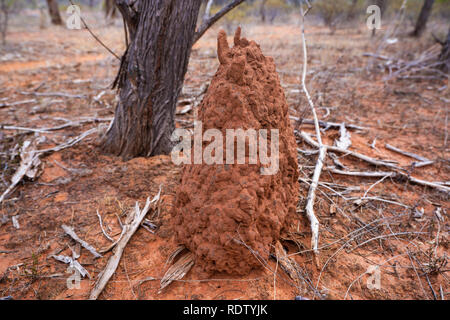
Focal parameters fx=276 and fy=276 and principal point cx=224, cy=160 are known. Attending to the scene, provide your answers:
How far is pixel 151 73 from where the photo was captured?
2.53 m

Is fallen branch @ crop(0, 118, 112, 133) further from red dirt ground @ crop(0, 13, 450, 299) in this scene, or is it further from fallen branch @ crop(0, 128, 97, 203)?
fallen branch @ crop(0, 128, 97, 203)

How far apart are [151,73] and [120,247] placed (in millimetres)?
1546

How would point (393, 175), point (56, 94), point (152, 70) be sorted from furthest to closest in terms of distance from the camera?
point (56, 94) < point (393, 175) < point (152, 70)

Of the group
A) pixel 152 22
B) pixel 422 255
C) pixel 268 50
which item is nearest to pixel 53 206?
pixel 152 22

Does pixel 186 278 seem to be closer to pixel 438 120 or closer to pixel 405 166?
pixel 405 166

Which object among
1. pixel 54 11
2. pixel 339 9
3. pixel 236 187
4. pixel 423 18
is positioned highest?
A: pixel 339 9

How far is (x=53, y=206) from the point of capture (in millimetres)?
2254

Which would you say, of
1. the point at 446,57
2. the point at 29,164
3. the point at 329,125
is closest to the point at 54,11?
the point at 29,164

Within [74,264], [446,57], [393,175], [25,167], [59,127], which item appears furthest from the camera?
[446,57]

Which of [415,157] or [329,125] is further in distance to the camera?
[329,125]

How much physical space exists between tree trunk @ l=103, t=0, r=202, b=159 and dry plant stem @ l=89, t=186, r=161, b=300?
0.82m

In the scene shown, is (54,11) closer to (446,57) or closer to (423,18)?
(446,57)

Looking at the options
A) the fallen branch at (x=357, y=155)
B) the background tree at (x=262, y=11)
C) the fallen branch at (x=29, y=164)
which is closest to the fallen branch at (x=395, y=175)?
the fallen branch at (x=357, y=155)

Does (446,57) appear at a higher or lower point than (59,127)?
higher
